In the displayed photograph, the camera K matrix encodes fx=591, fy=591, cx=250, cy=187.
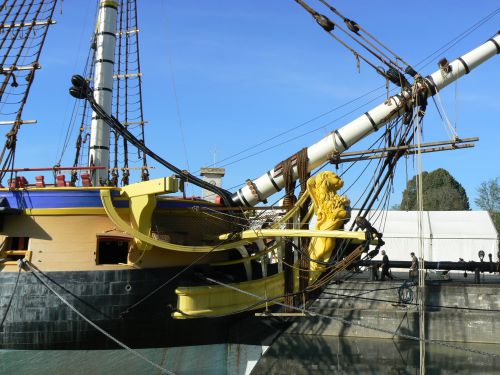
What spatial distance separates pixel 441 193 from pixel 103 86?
50316 mm

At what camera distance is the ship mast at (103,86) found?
46.9 feet

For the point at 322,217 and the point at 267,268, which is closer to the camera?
the point at 322,217

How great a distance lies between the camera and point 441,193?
59.3 meters

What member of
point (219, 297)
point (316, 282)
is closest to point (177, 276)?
point (219, 297)

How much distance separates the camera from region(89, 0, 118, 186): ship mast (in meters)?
14.3

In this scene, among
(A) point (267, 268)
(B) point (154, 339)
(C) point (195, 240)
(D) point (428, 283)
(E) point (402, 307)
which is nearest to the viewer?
(B) point (154, 339)

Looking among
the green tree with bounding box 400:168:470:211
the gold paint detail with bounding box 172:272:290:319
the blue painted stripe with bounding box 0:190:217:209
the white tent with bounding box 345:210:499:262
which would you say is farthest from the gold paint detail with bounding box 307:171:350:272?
the green tree with bounding box 400:168:470:211

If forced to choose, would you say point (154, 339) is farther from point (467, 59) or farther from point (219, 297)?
point (467, 59)

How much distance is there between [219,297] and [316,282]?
2.20 m

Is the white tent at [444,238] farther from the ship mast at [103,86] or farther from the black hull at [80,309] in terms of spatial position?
the black hull at [80,309]

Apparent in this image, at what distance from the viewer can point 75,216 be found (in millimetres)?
11148

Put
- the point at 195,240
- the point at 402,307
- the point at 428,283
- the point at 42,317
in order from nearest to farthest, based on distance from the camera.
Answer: the point at 42,317
the point at 195,240
the point at 402,307
the point at 428,283

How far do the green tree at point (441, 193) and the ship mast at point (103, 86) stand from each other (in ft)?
146

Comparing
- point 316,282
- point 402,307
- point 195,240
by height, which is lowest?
point 402,307
